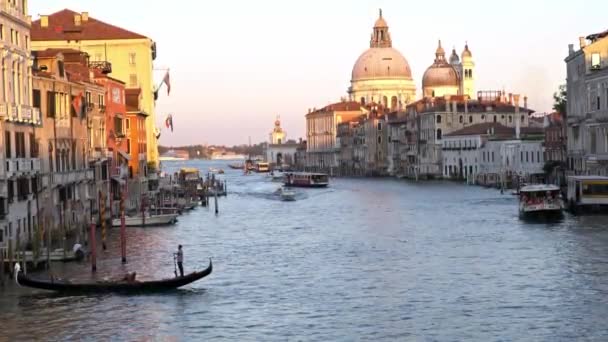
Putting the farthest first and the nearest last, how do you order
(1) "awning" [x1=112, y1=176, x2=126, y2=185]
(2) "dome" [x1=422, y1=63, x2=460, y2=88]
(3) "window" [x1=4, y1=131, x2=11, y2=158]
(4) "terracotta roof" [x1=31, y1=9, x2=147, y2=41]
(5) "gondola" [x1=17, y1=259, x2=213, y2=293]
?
1. (2) "dome" [x1=422, y1=63, x2=460, y2=88]
2. (4) "terracotta roof" [x1=31, y1=9, x2=147, y2=41]
3. (1) "awning" [x1=112, y1=176, x2=126, y2=185]
4. (3) "window" [x1=4, y1=131, x2=11, y2=158]
5. (5) "gondola" [x1=17, y1=259, x2=213, y2=293]

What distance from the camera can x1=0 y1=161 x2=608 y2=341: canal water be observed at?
698 inches

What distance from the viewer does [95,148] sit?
35.0 metres

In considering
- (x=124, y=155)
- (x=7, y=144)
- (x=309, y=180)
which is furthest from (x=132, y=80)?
(x=309, y=180)

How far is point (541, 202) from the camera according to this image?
37.0 meters

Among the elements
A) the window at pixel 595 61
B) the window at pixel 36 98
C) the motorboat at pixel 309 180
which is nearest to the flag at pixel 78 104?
the window at pixel 36 98

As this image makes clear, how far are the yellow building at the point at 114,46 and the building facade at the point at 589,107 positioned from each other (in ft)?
56.9

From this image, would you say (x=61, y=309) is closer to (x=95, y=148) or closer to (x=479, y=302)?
(x=479, y=302)

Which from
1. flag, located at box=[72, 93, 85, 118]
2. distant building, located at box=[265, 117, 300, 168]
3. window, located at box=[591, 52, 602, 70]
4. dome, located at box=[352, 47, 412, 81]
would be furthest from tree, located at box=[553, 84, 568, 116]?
distant building, located at box=[265, 117, 300, 168]

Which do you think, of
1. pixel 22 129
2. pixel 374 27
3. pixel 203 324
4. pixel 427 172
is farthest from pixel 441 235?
pixel 374 27

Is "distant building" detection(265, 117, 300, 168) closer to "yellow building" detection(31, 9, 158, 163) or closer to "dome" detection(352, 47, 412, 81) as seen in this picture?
"dome" detection(352, 47, 412, 81)

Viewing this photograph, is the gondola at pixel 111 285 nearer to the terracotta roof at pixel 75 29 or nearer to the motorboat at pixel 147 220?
the motorboat at pixel 147 220

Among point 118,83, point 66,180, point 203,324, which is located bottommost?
point 203,324

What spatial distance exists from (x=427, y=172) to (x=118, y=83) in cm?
5111

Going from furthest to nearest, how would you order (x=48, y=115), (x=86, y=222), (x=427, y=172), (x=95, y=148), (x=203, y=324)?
(x=427, y=172) → (x=95, y=148) → (x=86, y=222) → (x=48, y=115) → (x=203, y=324)
